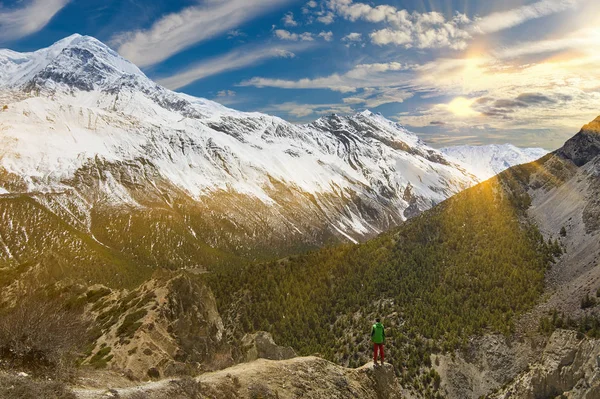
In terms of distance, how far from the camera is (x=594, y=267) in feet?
336

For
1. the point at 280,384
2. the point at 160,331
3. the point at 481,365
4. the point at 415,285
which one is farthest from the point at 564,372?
the point at 415,285

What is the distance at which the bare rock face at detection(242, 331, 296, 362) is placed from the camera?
9319cm

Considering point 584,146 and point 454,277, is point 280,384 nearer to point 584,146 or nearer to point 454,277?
point 454,277

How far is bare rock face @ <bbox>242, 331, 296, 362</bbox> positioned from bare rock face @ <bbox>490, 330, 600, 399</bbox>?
47.6m

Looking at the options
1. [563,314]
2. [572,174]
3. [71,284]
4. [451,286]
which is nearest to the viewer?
[71,284]

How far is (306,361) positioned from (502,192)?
517ft

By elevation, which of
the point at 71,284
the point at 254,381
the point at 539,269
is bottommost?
the point at 539,269

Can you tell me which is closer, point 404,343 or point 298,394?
point 298,394

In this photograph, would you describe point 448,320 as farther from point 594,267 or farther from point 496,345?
point 594,267

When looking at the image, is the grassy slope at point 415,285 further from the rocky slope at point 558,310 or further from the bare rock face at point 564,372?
the bare rock face at point 564,372

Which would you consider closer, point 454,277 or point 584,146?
point 454,277

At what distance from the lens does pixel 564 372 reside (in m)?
58.1

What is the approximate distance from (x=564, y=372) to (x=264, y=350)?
2447 inches

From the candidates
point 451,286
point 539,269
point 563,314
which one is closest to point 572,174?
point 539,269
